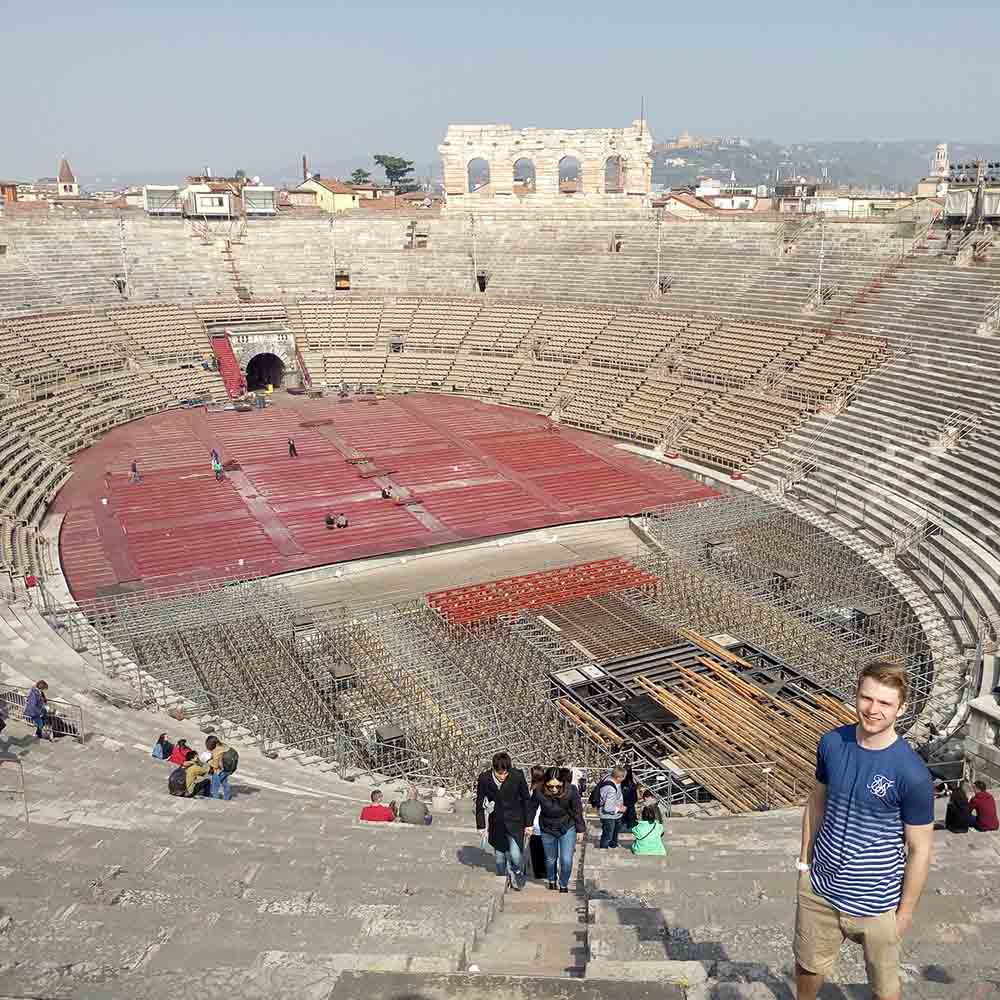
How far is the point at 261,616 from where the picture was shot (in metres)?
21.4

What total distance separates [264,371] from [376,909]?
4250 cm

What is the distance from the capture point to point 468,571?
2600 centimetres

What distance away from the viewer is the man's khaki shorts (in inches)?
200

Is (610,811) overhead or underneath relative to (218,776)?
overhead

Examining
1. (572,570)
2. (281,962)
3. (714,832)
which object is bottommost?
(572,570)

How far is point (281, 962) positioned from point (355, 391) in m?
39.2

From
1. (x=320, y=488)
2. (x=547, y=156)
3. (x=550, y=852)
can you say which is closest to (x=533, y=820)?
(x=550, y=852)

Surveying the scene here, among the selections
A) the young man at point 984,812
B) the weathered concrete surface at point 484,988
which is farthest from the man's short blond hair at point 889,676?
the young man at point 984,812

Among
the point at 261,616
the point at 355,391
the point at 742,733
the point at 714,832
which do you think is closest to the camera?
the point at 714,832

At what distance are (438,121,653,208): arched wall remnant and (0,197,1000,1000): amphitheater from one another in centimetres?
294

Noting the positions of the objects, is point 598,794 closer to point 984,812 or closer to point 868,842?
point 984,812

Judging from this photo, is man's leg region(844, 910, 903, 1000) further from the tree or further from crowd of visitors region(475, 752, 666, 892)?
the tree

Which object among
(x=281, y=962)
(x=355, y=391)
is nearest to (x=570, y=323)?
(x=355, y=391)

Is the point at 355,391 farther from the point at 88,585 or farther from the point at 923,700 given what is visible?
the point at 923,700
